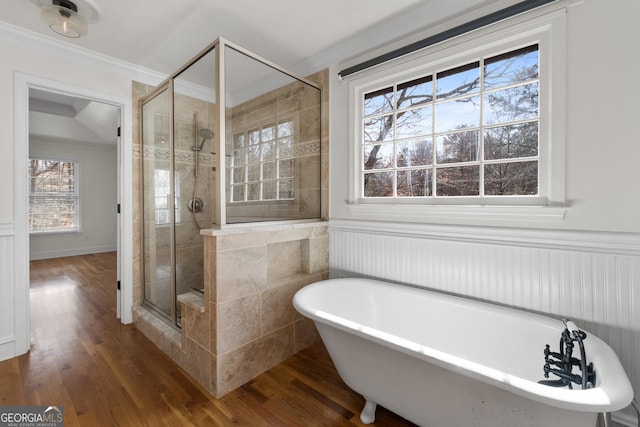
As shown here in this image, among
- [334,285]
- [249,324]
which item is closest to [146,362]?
[249,324]

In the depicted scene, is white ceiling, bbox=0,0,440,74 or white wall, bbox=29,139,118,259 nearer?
white ceiling, bbox=0,0,440,74

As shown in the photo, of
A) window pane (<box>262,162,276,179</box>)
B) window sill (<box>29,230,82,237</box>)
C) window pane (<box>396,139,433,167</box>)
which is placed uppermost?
window pane (<box>396,139,433,167</box>)

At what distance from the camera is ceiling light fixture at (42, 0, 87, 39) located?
1.70m

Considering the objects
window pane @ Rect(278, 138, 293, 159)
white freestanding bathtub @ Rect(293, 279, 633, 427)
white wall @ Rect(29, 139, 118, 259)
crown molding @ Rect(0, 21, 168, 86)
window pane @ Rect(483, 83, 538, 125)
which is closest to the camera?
white freestanding bathtub @ Rect(293, 279, 633, 427)

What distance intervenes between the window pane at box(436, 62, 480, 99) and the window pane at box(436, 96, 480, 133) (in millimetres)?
56

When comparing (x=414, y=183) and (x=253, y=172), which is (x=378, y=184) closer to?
(x=414, y=183)

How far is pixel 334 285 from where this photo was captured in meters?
2.00

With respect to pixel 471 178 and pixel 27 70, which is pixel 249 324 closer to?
pixel 471 178

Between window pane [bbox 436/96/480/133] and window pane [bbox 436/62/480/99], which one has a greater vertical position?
window pane [bbox 436/62/480/99]

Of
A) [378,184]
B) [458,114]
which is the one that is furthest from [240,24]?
[458,114]

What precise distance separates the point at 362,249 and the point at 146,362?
1.79 metres

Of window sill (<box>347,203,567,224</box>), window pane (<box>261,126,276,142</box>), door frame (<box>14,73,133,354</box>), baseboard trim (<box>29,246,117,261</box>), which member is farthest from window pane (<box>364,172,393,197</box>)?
baseboard trim (<box>29,246,117,261</box>)

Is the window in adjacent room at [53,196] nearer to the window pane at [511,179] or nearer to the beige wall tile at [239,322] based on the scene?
the beige wall tile at [239,322]

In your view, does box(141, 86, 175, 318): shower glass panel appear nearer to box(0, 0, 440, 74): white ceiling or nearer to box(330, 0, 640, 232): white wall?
box(0, 0, 440, 74): white ceiling
